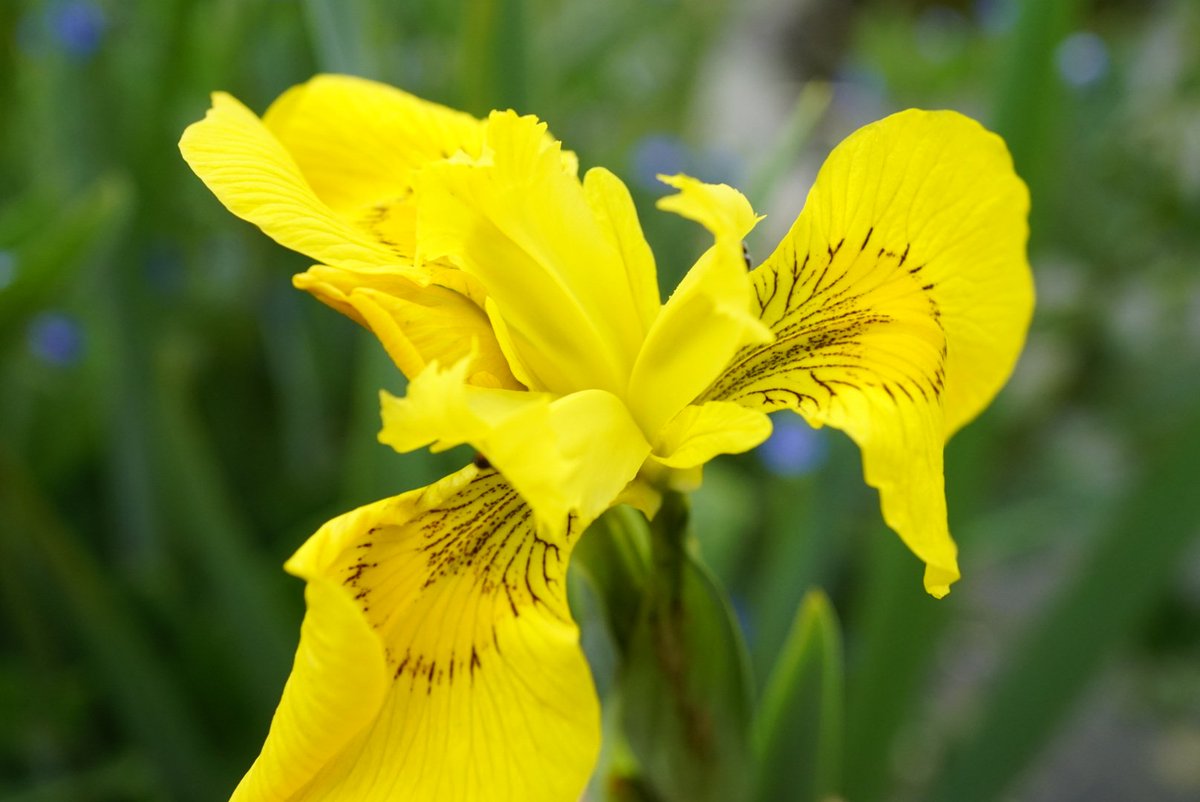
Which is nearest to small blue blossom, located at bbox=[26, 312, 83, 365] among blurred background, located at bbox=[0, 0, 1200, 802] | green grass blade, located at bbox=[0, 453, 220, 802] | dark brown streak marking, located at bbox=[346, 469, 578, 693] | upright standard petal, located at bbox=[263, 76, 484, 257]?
blurred background, located at bbox=[0, 0, 1200, 802]

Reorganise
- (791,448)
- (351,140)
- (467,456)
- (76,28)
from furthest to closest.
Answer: (791,448)
(76,28)
(467,456)
(351,140)

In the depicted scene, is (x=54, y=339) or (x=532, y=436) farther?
(x=54, y=339)

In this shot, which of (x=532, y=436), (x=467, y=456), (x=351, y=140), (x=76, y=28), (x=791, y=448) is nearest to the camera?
(x=532, y=436)

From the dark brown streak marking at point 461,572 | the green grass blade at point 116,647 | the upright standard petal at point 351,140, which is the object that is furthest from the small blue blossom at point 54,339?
the dark brown streak marking at point 461,572

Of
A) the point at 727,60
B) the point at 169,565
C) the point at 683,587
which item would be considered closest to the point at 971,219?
the point at 683,587

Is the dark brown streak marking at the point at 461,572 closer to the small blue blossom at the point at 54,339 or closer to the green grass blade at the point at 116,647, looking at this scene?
the green grass blade at the point at 116,647

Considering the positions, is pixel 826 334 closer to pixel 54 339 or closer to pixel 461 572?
pixel 461 572

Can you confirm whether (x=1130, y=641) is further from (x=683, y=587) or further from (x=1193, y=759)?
(x=683, y=587)

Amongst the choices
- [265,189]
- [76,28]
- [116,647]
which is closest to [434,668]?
[265,189]
